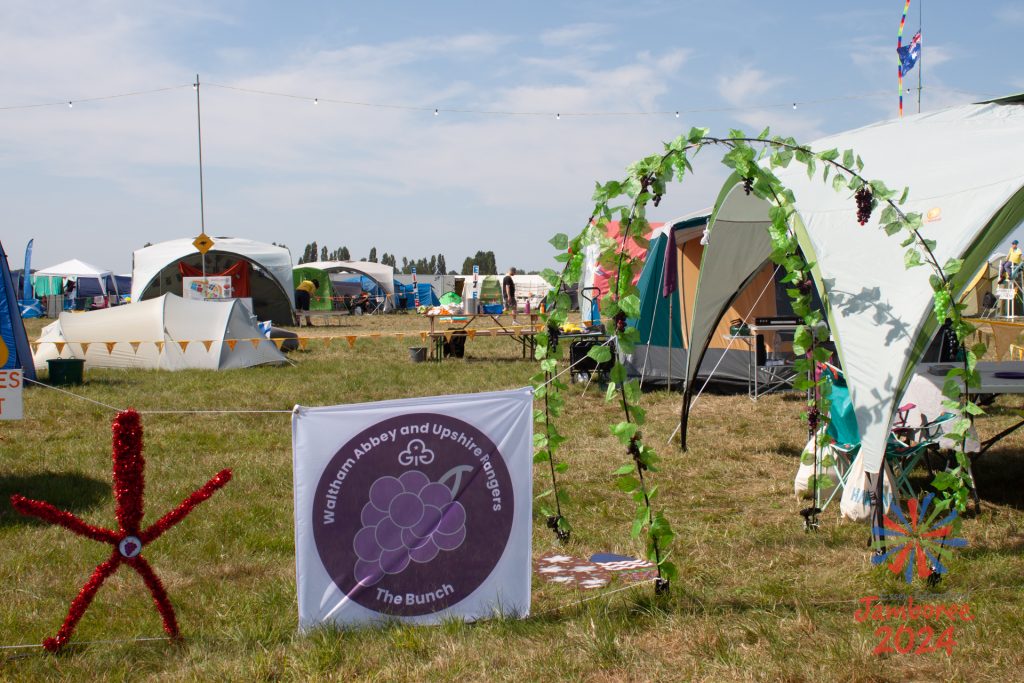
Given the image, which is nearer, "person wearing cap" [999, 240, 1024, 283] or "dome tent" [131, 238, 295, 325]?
"person wearing cap" [999, 240, 1024, 283]

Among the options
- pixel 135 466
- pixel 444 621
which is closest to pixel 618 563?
pixel 444 621

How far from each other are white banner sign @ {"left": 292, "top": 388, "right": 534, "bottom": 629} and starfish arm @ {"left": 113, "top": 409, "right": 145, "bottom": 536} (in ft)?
2.02

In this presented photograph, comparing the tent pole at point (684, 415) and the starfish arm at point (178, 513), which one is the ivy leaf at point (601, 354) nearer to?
the starfish arm at point (178, 513)

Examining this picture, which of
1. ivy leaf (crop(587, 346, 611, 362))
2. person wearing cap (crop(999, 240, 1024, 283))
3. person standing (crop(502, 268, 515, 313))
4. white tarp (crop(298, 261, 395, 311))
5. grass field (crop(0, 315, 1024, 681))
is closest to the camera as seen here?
grass field (crop(0, 315, 1024, 681))

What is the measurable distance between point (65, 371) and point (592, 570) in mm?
9082

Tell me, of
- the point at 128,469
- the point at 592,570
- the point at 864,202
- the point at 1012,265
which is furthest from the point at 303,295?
the point at 128,469

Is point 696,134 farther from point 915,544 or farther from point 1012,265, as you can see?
point 1012,265

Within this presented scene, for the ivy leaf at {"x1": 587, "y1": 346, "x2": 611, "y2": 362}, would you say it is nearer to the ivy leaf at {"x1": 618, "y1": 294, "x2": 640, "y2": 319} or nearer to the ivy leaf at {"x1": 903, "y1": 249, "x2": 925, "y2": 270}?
the ivy leaf at {"x1": 618, "y1": 294, "x2": 640, "y2": 319}

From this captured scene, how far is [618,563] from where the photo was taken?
15.3 ft

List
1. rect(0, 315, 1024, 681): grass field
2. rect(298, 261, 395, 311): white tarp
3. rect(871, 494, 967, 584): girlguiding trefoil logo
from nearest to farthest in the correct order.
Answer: rect(0, 315, 1024, 681): grass field, rect(871, 494, 967, 584): girlguiding trefoil logo, rect(298, 261, 395, 311): white tarp

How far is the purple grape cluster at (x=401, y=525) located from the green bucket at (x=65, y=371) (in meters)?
9.09

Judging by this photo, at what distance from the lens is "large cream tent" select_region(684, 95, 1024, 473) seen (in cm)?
457

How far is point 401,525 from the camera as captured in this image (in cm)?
365

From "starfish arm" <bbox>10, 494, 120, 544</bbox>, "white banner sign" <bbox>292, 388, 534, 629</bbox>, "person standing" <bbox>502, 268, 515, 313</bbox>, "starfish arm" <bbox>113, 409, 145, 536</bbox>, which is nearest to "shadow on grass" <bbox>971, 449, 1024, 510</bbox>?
"white banner sign" <bbox>292, 388, 534, 629</bbox>
